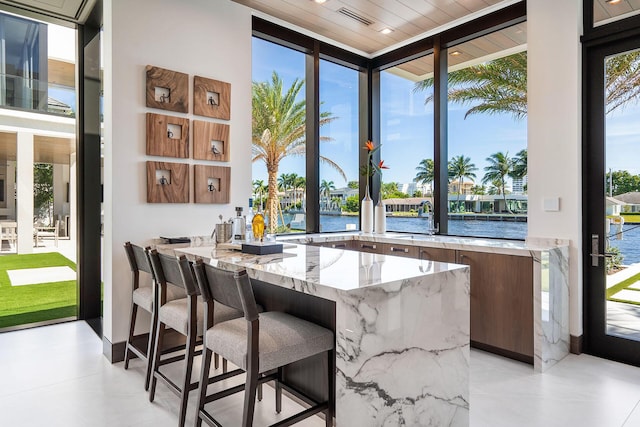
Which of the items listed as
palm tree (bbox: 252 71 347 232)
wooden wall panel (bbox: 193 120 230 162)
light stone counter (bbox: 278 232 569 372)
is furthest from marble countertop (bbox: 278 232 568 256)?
palm tree (bbox: 252 71 347 232)

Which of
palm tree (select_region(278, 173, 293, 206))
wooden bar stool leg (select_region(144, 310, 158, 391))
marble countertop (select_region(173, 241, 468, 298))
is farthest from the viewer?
palm tree (select_region(278, 173, 293, 206))

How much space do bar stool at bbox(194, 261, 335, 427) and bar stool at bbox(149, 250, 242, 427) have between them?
0.22 m

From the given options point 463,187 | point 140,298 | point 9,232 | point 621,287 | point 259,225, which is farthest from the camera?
point 463,187

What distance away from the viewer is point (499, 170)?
4.24m

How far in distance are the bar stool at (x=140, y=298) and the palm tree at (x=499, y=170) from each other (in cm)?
326

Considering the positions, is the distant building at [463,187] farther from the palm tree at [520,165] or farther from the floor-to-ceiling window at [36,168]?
the floor-to-ceiling window at [36,168]

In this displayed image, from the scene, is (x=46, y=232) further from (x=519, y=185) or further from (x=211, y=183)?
(x=519, y=185)

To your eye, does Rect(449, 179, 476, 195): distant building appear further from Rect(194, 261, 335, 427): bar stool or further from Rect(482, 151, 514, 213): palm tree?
Rect(194, 261, 335, 427): bar stool

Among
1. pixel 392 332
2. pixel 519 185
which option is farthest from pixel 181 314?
pixel 519 185

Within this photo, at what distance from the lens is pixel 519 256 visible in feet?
10.5

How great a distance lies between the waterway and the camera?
3227mm

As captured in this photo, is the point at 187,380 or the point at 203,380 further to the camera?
the point at 187,380

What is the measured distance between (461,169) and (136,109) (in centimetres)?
337

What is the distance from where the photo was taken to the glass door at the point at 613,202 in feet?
10.5
